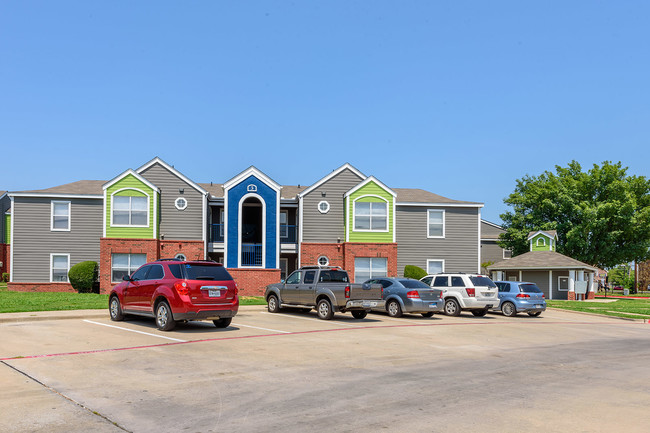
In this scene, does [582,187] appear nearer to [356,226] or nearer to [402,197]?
[402,197]

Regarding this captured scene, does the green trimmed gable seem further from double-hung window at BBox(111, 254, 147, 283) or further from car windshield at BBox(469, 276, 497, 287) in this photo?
double-hung window at BBox(111, 254, 147, 283)

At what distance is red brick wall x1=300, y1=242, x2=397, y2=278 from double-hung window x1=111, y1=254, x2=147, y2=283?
915 cm

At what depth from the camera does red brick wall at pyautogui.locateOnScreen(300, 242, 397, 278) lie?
111 feet

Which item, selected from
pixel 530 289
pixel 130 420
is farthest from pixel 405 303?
pixel 130 420

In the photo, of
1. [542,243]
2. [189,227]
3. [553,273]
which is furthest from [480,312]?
[542,243]

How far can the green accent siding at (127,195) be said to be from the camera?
31.9m

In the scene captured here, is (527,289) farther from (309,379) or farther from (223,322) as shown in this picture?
(309,379)

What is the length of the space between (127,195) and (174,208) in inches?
107

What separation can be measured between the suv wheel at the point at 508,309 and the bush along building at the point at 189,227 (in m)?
10.0

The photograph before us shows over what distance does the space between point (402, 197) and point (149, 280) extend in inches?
976

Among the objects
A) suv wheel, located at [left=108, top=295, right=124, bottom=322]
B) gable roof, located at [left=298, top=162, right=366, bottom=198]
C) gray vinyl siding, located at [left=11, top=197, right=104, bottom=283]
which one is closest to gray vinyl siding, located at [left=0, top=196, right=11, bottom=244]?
gray vinyl siding, located at [left=11, top=197, right=104, bottom=283]

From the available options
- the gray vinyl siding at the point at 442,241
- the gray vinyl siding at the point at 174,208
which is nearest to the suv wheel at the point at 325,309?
the gray vinyl siding at the point at 174,208

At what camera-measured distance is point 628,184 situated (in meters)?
52.9

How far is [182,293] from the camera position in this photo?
14547 millimetres
